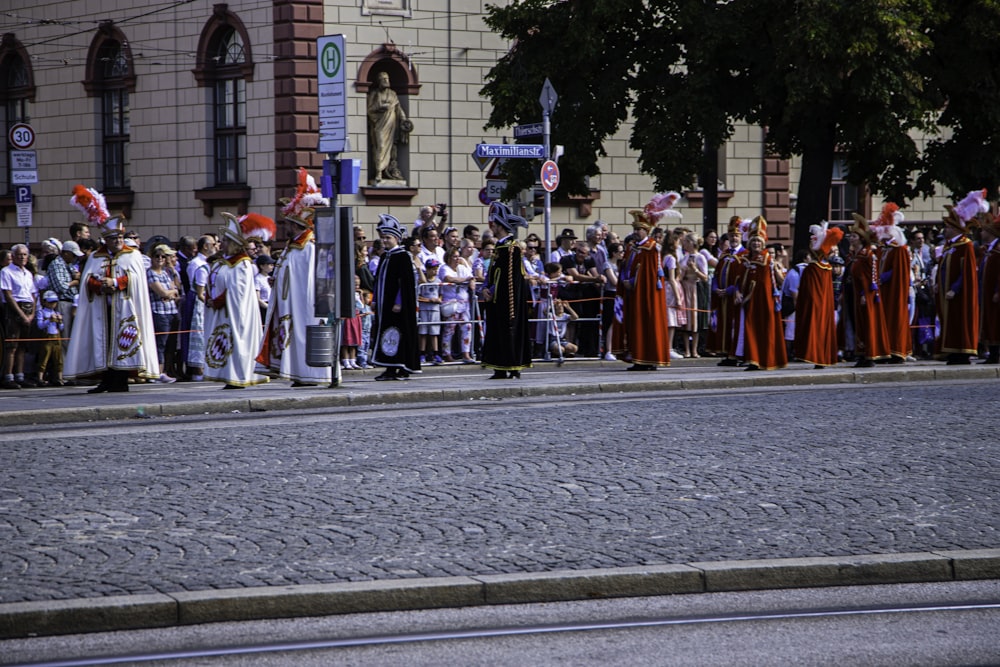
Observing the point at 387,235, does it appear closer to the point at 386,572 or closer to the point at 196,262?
the point at 196,262

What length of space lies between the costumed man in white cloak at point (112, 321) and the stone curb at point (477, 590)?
1068 centimetres

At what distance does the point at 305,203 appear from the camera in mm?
19062

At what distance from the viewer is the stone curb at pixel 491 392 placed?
50.6ft

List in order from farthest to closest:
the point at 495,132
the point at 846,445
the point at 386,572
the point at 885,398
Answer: the point at 495,132, the point at 885,398, the point at 846,445, the point at 386,572

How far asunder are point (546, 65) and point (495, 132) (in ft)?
11.5

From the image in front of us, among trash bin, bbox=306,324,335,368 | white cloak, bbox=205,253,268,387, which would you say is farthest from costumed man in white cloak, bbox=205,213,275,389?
trash bin, bbox=306,324,335,368

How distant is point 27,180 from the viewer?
2230 centimetres

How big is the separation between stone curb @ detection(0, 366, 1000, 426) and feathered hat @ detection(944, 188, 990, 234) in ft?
8.62

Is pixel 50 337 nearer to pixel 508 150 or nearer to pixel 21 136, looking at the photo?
pixel 21 136

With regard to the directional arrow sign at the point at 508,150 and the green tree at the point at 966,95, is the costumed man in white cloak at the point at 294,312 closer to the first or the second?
the directional arrow sign at the point at 508,150

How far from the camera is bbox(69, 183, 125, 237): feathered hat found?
58.1 feet

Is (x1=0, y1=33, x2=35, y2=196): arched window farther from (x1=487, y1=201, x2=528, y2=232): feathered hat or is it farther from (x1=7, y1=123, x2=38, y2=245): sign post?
(x1=487, y1=201, x2=528, y2=232): feathered hat

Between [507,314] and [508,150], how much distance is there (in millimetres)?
3836

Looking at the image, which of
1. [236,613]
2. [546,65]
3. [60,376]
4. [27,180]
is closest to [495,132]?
[546,65]
